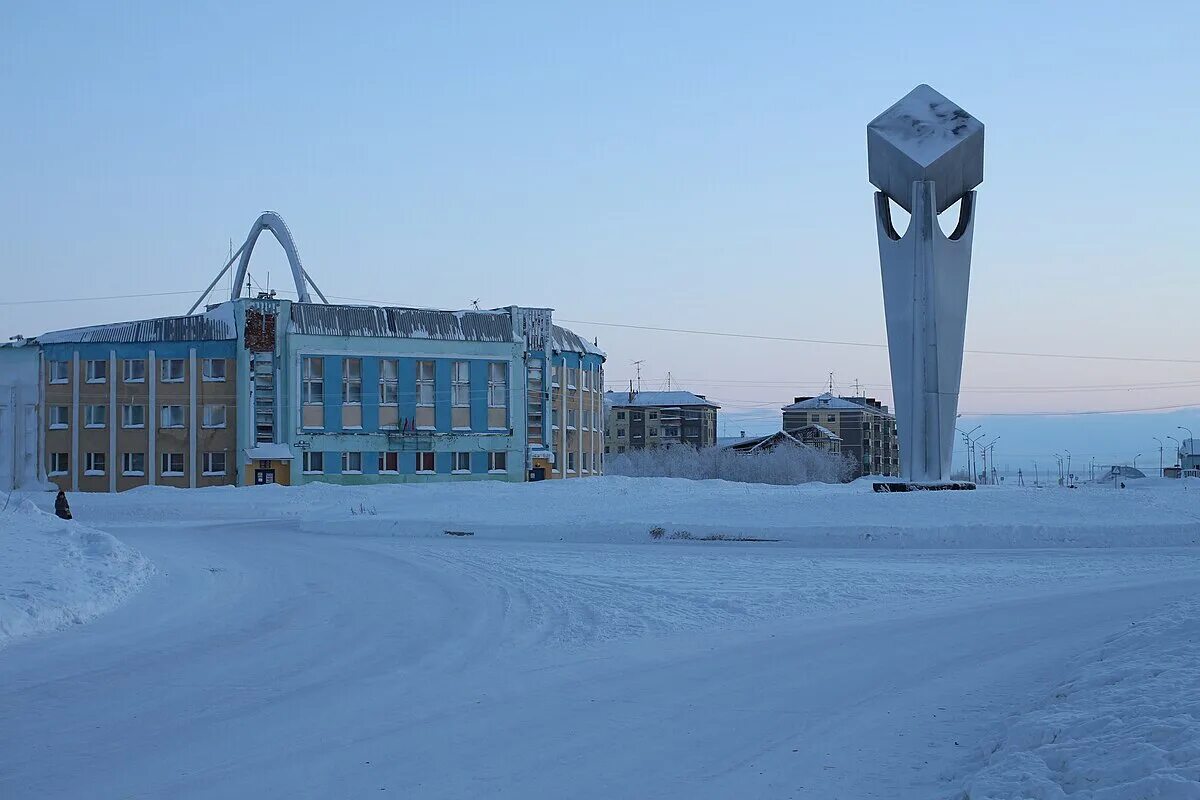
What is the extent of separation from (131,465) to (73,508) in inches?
463

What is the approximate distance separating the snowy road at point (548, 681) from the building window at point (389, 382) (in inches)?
1465

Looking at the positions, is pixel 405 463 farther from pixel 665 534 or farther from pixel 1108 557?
pixel 1108 557

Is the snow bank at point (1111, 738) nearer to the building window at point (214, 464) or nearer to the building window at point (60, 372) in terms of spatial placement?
the building window at point (214, 464)

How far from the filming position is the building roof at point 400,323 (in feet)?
182

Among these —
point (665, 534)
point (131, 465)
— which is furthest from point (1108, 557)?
point (131, 465)

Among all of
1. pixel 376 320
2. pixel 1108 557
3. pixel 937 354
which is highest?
pixel 376 320

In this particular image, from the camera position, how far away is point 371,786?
6.80 metres

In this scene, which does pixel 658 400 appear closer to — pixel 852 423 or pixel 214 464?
pixel 852 423

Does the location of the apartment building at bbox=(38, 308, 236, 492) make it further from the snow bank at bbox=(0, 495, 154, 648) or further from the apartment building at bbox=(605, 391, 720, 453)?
the apartment building at bbox=(605, 391, 720, 453)

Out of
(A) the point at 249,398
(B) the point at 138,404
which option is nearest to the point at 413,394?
(A) the point at 249,398

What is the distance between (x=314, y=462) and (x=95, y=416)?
1021 centimetres

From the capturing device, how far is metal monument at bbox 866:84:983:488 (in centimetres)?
3347

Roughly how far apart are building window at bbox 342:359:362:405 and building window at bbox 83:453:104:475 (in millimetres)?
11410

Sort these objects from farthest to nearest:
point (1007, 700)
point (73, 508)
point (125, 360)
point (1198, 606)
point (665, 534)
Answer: point (125, 360) < point (73, 508) < point (665, 534) < point (1198, 606) < point (1007, 700)
